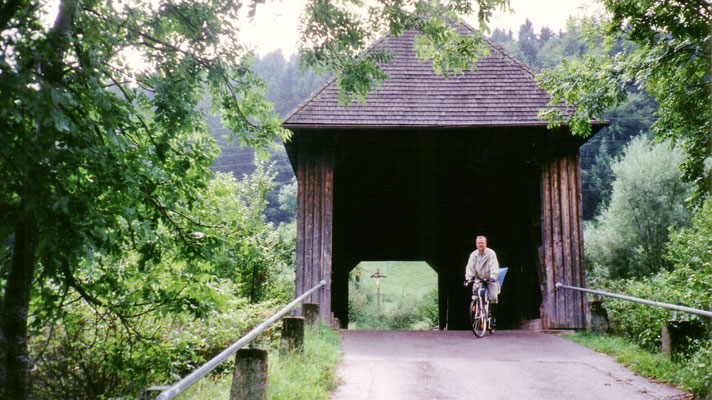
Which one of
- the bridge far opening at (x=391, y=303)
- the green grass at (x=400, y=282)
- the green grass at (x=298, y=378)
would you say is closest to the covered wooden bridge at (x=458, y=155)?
the green grass at (x=298, y=378)

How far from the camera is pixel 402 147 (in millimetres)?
10703

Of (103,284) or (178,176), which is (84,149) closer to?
(178,176)

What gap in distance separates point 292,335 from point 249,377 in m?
1.90

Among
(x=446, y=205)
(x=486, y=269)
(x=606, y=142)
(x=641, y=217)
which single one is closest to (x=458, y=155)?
(x=486, y=269)

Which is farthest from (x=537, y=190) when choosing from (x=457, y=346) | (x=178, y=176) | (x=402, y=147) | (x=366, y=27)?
(x=178, y=176)

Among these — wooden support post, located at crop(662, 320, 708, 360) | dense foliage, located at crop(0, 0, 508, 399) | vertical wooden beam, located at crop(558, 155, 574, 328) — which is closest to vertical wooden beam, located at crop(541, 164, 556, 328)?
vertical wooden beam, located at crop(558, 155, 574, 328)

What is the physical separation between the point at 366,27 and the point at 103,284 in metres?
3.74

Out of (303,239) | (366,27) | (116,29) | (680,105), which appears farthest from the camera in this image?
(303,239)

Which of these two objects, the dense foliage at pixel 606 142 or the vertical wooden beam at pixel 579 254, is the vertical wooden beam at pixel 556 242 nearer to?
the vertical wooden beam at pixel 579 254

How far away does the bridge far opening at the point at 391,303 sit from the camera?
4181cm

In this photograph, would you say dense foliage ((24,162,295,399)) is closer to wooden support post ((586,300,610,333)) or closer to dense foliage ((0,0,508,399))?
dense foliage ((0,0,508,399))

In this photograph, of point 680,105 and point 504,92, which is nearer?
point 680,105

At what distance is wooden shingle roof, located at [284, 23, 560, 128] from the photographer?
916cm

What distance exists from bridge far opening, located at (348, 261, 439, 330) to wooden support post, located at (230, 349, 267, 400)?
1305 inches
